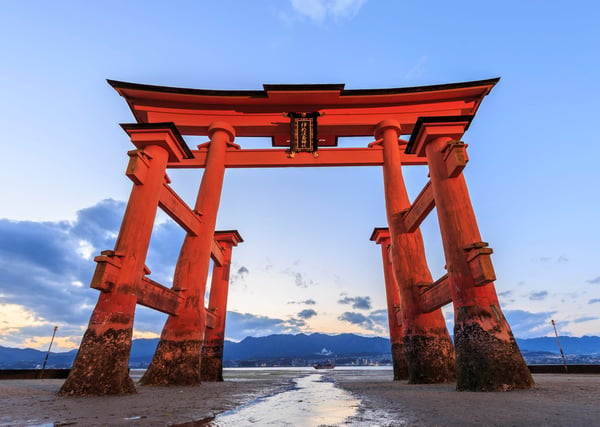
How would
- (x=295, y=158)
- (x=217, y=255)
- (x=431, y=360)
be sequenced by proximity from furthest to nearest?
(x=217, y=255) → (x=295, y=158) → (x=431, y=360)

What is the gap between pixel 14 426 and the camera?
303 cm

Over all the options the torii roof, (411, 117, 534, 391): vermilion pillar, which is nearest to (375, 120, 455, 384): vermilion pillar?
the torii roof

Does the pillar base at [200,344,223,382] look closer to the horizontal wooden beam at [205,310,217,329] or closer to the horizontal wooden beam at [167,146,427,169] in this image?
the horizontal wooden beam at [205,310,217,329]

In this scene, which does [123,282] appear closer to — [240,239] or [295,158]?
[295,158]

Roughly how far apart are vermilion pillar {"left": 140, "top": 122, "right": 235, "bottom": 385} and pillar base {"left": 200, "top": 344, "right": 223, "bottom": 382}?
13.0 feet

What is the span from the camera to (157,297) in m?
8.88

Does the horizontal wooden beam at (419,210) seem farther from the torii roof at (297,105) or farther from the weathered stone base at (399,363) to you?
the weathered stone base at (399,363)

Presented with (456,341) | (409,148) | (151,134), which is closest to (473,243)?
(456,341)

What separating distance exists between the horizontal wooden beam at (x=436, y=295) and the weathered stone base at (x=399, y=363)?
4.44 meters

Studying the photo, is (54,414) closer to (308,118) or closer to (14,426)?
(14,426)

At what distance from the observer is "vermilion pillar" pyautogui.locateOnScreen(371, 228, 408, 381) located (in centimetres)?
1274

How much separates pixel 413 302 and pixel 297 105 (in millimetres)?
9376

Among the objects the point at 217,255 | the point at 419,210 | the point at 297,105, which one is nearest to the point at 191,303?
the point at 217,255

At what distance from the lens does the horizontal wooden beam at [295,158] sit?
13820 millimetres
